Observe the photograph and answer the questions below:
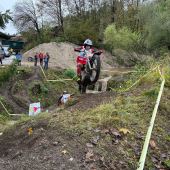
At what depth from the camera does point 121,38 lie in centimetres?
6056

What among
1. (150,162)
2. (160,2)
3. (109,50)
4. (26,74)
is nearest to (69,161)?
(150,162)

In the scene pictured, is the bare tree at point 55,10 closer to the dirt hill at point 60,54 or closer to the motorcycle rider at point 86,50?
the dirt hill at point 60,54

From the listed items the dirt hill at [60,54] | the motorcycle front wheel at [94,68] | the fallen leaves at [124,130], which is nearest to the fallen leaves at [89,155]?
the fallen leaves at [124,130]

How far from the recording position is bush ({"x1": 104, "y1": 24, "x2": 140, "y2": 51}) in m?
58.7

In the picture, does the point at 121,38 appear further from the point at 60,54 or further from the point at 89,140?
the point at 89,140

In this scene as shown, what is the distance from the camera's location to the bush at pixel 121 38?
5872 cm

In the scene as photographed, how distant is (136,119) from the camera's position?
7148 mm

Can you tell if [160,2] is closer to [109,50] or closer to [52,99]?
[52,99]

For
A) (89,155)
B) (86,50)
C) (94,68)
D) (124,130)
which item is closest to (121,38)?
(86,50)

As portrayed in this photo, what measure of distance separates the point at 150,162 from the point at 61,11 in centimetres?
6604

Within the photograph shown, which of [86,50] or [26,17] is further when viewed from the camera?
[26,17]

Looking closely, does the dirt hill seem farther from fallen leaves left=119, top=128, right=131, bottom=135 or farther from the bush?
fallen leaves left=119, top=128, right=131, bottom=135

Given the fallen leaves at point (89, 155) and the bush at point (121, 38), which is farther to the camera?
the bush at point (121, 38)

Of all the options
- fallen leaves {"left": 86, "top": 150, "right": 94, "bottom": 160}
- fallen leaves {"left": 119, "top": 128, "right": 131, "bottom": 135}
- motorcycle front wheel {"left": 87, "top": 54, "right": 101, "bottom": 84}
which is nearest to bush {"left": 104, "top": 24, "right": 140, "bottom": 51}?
motorcycle front wheel {"left": 87, "top": 54, "right": 101, "bottom": 84}
